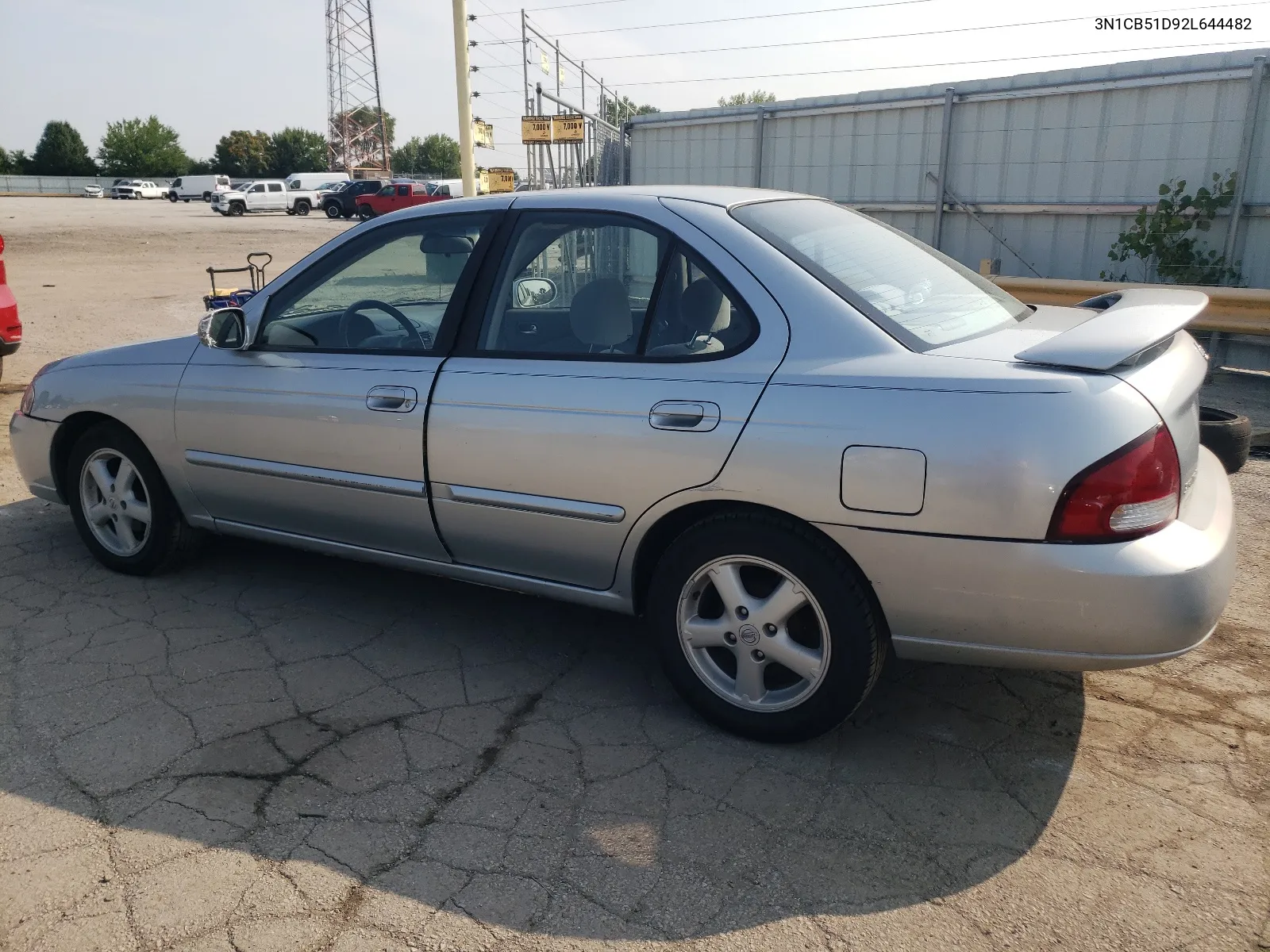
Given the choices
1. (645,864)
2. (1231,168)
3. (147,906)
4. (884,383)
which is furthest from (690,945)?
(1231,168)

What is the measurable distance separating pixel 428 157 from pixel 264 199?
6345cm

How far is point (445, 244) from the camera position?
3.71m

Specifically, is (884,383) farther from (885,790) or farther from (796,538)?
(885,790)

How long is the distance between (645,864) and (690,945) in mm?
304

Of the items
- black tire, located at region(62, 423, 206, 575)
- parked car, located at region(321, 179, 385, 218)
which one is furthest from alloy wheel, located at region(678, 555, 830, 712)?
parked car, located at region(321, 179, 385, 218)

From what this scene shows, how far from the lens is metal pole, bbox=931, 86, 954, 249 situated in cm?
996

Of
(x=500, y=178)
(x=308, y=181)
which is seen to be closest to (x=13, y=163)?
(x=308, y=181)

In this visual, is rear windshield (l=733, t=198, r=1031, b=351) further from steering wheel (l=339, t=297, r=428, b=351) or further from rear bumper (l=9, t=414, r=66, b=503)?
rear bumper (l=9, t=414, r=66, b=503)

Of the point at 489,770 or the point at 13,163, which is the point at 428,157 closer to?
the point at 13,163

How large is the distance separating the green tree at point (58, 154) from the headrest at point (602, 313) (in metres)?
109

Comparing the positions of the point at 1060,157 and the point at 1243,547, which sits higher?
the point at 1060,157

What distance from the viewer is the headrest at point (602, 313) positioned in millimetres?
3215

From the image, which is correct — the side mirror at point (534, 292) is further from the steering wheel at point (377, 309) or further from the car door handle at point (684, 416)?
the car door handle at point (684, 416)

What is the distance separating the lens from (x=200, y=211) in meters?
52.5
